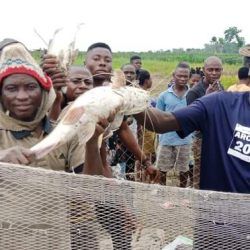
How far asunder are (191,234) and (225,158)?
2.09 feet

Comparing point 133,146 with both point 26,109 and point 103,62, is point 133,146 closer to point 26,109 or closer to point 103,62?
point 103,62

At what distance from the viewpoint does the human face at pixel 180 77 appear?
A: 688 cm

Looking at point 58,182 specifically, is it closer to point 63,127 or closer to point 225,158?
point 63,127

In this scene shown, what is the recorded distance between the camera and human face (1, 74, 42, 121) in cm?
215

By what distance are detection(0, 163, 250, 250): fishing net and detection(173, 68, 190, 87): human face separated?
4945mm

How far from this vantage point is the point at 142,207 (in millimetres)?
1884

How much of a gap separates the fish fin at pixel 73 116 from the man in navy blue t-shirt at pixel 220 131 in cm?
67

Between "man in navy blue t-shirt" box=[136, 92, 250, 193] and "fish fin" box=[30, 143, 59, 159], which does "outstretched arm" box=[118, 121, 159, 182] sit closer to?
"man in navy blue t-shirt" box=[136, 92, 250, 193]

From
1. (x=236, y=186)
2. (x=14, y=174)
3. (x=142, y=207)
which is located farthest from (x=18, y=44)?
(x=236, y=186)

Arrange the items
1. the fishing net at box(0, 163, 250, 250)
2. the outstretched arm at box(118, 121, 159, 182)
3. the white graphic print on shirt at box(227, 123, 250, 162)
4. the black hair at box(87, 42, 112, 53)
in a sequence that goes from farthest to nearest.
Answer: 1. the black hair at box(87, 42, 112, 53)
2. the outstretched arm at box(118, 121, 159, 182)
3. the white graphic print on shirt at box(227, 123, 250, 162)
4. the fishing net at box(0, 163, 250, 250)

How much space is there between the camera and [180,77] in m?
6.92

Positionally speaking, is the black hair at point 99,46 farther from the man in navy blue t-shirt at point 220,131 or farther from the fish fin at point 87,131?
the fish fin at point 87,131

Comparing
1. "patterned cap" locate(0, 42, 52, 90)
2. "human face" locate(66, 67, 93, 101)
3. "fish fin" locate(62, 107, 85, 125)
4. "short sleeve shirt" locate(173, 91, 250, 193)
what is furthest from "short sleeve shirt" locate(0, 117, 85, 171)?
"human face" locate(66, 67, 93, 101)

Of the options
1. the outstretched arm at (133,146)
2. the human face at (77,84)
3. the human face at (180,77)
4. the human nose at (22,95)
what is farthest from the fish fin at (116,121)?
the human face at (180,77)
